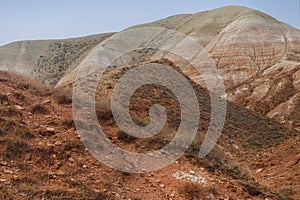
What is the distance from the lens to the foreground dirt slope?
589cm

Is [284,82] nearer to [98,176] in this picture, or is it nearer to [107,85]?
[107,85]

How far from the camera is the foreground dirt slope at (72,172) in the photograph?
19.3 ft

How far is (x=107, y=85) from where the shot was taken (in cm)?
1370

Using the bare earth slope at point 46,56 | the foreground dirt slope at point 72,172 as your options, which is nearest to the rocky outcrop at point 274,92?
the foreground dirt slope at point 72,172

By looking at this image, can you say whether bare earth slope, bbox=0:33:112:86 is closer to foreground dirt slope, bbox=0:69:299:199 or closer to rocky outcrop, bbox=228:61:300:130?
rocky outcrop, bbox=228:61:300:130

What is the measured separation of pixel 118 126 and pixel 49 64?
278ft

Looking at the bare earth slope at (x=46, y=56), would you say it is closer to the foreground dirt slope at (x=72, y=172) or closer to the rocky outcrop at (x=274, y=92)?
the rocky outcrop at (x=274, y=92)

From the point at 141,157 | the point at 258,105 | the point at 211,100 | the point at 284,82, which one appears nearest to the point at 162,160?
the point at 141,157

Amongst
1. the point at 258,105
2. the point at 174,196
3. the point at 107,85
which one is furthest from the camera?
the point at 258,105

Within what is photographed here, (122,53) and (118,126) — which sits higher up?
(118,126)

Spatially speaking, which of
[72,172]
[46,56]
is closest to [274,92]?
[72,172]

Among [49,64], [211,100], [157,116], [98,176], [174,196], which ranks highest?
[98,176]

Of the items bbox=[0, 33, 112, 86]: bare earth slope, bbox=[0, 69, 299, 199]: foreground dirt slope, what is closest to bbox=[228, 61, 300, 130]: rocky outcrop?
bbox=[0, 69, 299, 199]: foreground dirt slope

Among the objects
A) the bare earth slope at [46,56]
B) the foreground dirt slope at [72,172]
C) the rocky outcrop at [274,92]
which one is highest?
the foreground dirt slope at [72,172]
